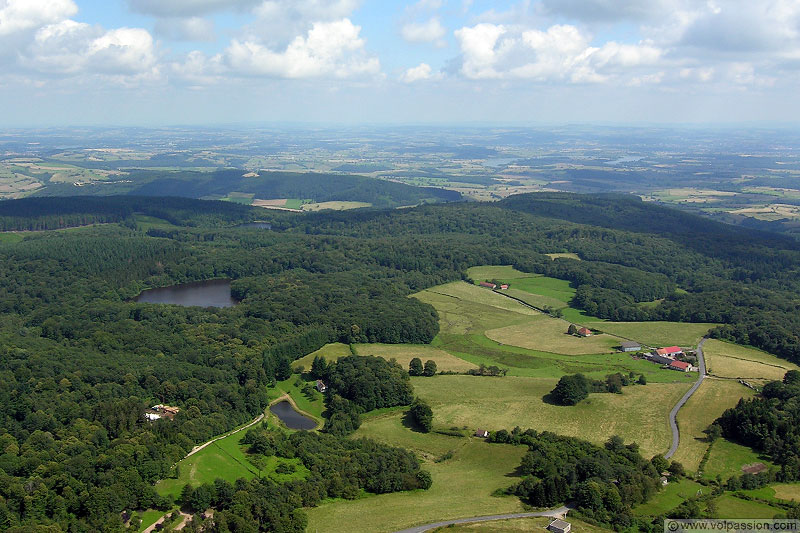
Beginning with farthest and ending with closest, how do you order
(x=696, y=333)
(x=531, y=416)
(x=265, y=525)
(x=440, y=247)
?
(x=440, y=247), (x=696, y=333), (x=531, y=416), (x=265, y=525)

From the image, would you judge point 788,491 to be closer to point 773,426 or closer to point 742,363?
point 773,426

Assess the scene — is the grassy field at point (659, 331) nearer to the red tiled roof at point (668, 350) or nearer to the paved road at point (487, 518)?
the red tiled roof at point (668, 350)

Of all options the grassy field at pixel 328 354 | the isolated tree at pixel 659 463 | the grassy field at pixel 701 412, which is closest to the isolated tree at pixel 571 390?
the grassy field at pixel 701 412

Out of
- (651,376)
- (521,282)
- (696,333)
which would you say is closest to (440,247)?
(521,282)

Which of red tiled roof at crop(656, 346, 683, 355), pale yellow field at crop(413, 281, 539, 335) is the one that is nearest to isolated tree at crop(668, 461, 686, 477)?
red tiled roof at crop(656, 346, 683, 355)

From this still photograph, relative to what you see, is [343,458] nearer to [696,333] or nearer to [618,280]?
[696,333]

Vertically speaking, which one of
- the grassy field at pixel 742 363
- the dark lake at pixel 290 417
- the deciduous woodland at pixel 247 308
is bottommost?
the dark lake at pixel 290 417

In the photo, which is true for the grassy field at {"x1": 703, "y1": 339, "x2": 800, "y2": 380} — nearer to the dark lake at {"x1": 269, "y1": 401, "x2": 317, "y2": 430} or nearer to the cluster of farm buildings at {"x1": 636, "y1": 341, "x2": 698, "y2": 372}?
the cluster of farm buildings at {"x1": 636, "y1": 341, "x2": 698, "y2": 372}
